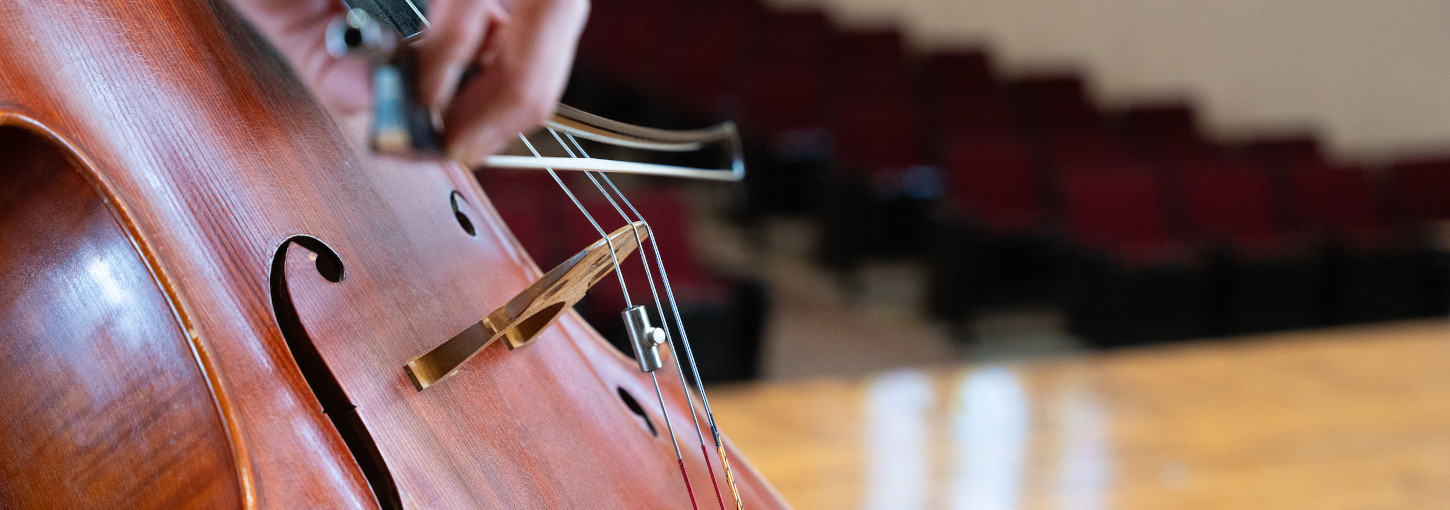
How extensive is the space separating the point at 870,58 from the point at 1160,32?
132cm

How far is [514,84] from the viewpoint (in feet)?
0.80

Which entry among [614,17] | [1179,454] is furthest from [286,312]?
[614,17]

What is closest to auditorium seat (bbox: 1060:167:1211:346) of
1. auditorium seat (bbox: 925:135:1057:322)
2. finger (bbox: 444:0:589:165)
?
auditorium seat (bbox: 925:135:1057:322)

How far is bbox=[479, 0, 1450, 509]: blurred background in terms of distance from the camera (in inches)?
47.2

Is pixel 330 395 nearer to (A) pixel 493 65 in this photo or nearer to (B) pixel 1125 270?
(A) pixel 493 65

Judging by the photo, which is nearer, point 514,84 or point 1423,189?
point 514,84

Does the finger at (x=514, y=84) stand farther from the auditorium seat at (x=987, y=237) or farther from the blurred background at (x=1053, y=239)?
the auditorium seat at (x=987, y=237)

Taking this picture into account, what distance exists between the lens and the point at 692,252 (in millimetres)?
2602

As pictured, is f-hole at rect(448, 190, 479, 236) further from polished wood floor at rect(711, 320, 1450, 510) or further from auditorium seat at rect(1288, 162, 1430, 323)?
auditorium seat at rect(1288, 162, 1430, 323)

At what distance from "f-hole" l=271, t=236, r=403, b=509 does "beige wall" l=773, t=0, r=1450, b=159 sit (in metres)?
4.59

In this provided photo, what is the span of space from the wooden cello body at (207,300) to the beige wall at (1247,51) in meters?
4.55

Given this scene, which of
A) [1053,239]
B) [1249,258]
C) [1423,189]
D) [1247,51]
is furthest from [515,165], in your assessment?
[1247,51]

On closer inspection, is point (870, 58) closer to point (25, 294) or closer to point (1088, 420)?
point (1088, 420)

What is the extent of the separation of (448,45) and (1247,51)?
4805mm
